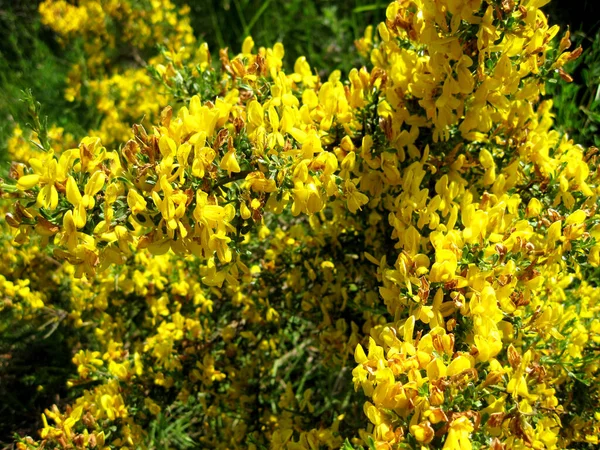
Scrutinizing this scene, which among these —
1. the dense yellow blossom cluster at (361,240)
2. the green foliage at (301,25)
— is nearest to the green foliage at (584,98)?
the dense yellow blossom cluster at (361,240)

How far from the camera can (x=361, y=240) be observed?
177 centimetres

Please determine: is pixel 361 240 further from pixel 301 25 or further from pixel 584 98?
pixel 301 25

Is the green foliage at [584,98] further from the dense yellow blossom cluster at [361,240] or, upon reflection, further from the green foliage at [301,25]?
the green foliage at [301,25]

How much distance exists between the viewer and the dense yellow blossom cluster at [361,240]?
3.47 ft

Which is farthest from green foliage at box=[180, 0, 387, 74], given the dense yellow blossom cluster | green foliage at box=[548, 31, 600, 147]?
the dense yellow blossom cluster

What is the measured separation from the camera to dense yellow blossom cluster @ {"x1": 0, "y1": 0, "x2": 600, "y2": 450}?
41.7 inches

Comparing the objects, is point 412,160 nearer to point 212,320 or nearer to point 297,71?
point 297,71

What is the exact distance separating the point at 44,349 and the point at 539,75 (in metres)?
2.29

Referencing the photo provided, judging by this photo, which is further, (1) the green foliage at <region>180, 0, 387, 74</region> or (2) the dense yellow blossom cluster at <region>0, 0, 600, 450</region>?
(1) the green foliage at <region>180, 0, 387, 74</region>

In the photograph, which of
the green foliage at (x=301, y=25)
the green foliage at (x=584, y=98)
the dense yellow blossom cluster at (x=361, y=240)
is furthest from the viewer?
the green foliage at (x=301, y=25)

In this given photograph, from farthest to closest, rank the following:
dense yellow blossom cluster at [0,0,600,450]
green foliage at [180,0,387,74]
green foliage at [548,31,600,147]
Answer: green foliage at [180,0,387,74] < green foliage at [548,31,600,147] < dense yellow blossom cluster at [0,0,600,450]

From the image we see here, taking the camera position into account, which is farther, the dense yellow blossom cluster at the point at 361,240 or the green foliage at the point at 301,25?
the green foliage at the point at 301,25

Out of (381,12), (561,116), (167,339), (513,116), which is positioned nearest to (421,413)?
(513,116)

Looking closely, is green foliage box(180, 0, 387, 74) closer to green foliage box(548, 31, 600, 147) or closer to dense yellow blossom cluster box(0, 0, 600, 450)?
green foliage box(548, 31, 600, 147)
